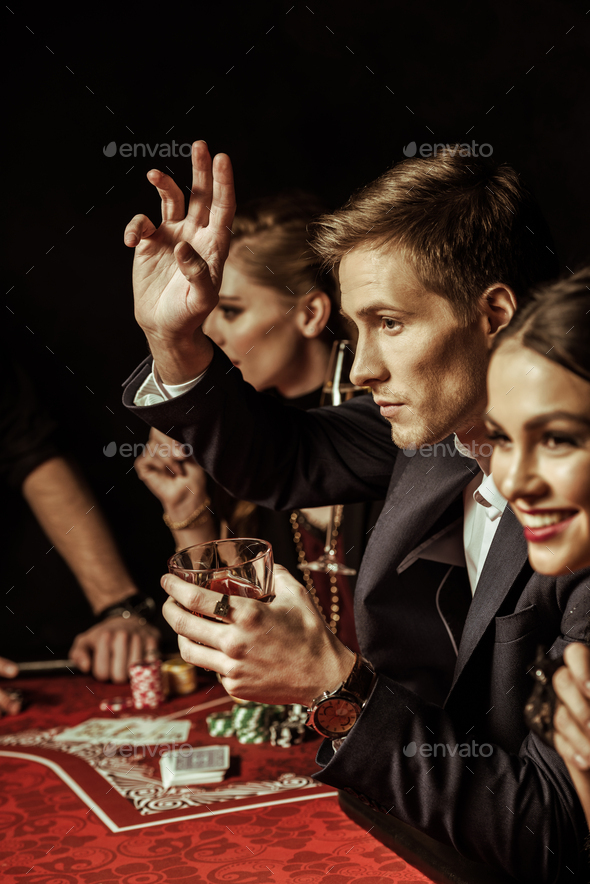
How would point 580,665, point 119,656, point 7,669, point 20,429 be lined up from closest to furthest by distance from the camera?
point 580,665, point 7,669, point 119,656, point 20,429

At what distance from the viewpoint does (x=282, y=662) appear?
38.9 inches

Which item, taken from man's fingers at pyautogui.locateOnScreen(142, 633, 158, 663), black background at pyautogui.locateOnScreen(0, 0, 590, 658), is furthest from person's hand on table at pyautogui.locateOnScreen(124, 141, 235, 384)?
black background at pyautogui.locateOnScreen(0, 0, 590, 658)

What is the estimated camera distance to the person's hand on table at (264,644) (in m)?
0.97

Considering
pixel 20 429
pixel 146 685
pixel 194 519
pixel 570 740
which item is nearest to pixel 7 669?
pixel 146 685

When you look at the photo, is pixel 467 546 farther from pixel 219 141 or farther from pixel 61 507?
pixel 219 141

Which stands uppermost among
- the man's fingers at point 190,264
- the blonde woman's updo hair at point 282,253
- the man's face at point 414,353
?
the blonde woman's updo hair at point 282,253

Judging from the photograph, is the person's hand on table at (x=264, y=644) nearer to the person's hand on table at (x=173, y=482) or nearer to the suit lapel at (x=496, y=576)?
the suit lapel at (x=496, y=576)

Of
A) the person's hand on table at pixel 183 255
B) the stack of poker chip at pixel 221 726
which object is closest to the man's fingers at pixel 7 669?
the stack of poker chip at pixel 221 726

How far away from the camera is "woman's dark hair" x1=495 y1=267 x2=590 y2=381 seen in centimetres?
69

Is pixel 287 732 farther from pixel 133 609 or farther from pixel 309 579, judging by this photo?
pixel 133 609

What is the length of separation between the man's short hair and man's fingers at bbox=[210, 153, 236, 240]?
167mm

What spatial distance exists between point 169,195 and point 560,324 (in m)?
0.71

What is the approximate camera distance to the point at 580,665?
631mm

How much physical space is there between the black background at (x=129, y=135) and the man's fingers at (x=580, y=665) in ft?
7.16
